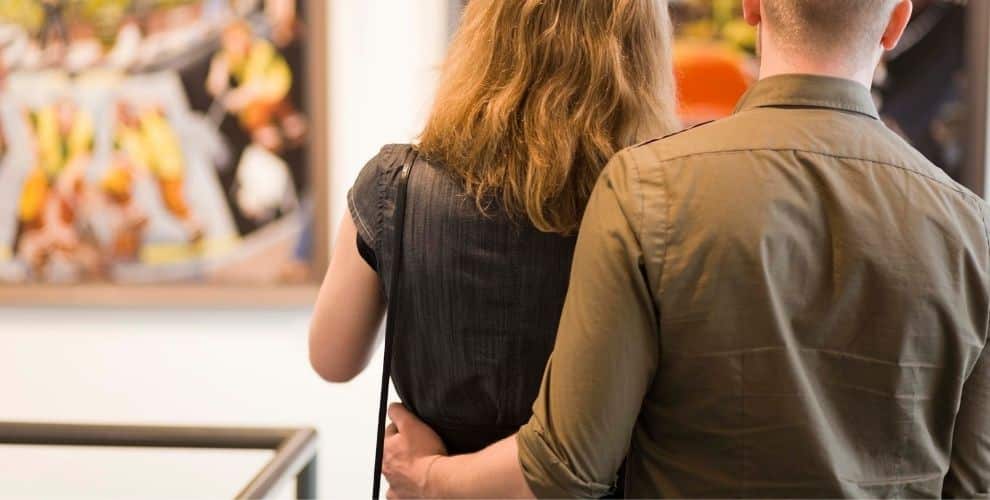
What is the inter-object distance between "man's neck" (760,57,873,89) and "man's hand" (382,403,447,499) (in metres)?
0.59

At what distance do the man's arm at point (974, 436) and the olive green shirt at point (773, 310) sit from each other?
0.05 metres

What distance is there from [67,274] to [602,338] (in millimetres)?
2087

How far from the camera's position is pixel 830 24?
0.92 metres

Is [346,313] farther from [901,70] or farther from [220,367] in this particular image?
[901,70]

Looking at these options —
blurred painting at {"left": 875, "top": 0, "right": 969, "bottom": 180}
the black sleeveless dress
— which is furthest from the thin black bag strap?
blurred painting at {"left": 875, "top": 0, "right": 969, "bottom": 180}

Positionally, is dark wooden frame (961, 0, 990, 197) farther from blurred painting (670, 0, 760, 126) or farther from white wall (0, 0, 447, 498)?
white wall (0, 0, 447, 498)

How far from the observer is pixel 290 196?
2.41 meters

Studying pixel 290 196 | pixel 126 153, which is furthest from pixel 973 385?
pixel 126 153

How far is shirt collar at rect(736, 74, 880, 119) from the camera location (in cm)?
91

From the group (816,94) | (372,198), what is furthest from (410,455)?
(816,94)

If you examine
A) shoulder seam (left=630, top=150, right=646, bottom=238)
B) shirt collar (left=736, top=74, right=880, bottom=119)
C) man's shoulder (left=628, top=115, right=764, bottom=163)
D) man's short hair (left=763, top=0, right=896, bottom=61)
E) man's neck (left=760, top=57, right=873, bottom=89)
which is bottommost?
shoulder seam (left=630, top=150, right=646, bottom=238)

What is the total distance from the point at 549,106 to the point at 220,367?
180 centimetres

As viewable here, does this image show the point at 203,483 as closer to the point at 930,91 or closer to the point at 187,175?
the point at 187,175

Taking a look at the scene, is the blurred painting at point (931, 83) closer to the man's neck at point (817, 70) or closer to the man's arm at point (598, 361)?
the man's neck at point (817, 70)
